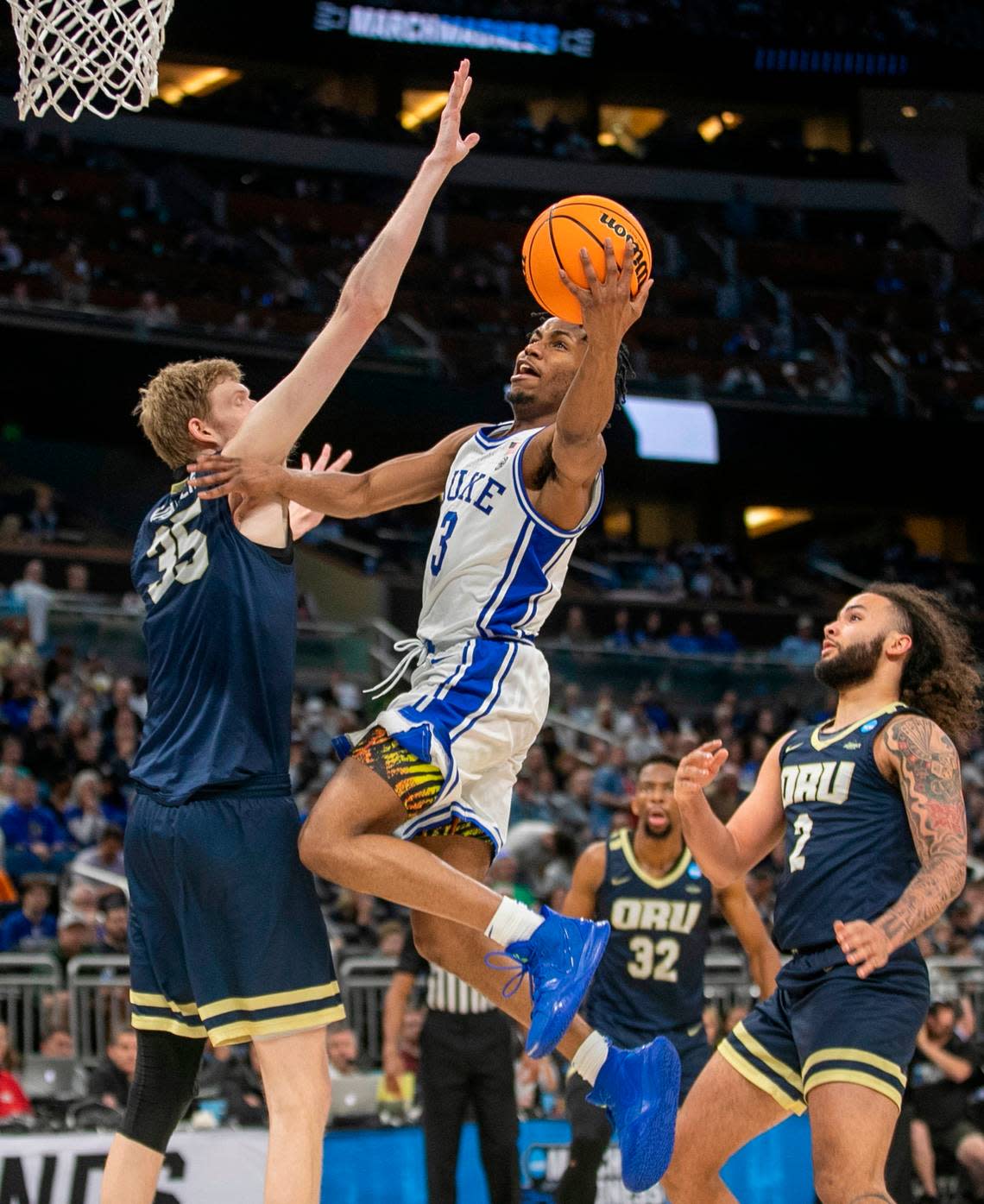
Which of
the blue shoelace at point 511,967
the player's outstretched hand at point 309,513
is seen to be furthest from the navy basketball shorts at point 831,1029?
the player's outstretched hand at point 309,513

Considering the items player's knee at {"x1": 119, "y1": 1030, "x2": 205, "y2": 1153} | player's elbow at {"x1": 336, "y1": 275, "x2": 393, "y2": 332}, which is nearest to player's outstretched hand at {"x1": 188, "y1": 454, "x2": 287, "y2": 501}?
player's elbow at {"x1": 336, "y1": 275, "x2": 393, "y2": 332}

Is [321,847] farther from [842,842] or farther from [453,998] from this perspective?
[453,998]

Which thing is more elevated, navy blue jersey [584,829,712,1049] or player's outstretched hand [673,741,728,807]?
player's outstretched hand [673,741,728,807]

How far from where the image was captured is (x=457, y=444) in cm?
562

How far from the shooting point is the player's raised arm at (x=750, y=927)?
24.9ft

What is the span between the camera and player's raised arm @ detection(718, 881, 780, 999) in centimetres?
758

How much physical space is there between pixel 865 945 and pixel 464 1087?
3580mm

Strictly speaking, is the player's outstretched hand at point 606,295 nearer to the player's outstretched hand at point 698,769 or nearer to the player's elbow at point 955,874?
the player's outstretched hand at point 698,769

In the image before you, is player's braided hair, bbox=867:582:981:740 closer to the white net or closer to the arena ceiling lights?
the white net

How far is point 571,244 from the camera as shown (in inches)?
203

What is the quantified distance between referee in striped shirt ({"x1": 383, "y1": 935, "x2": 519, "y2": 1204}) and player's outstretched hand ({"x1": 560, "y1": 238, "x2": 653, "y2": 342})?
4022mm

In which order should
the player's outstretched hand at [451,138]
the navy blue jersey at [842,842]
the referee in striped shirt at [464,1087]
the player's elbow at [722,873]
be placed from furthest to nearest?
1. the referee in striped shirt at [464,1087]
2. the player's elbow at [722,873]
3. the navy blue jersey at [842,842]
4. the player's outstretched hand at [451,138]

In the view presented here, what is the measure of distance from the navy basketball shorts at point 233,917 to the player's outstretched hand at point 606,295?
1653 mm

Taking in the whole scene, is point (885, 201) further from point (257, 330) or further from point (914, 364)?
point (257, 330)
